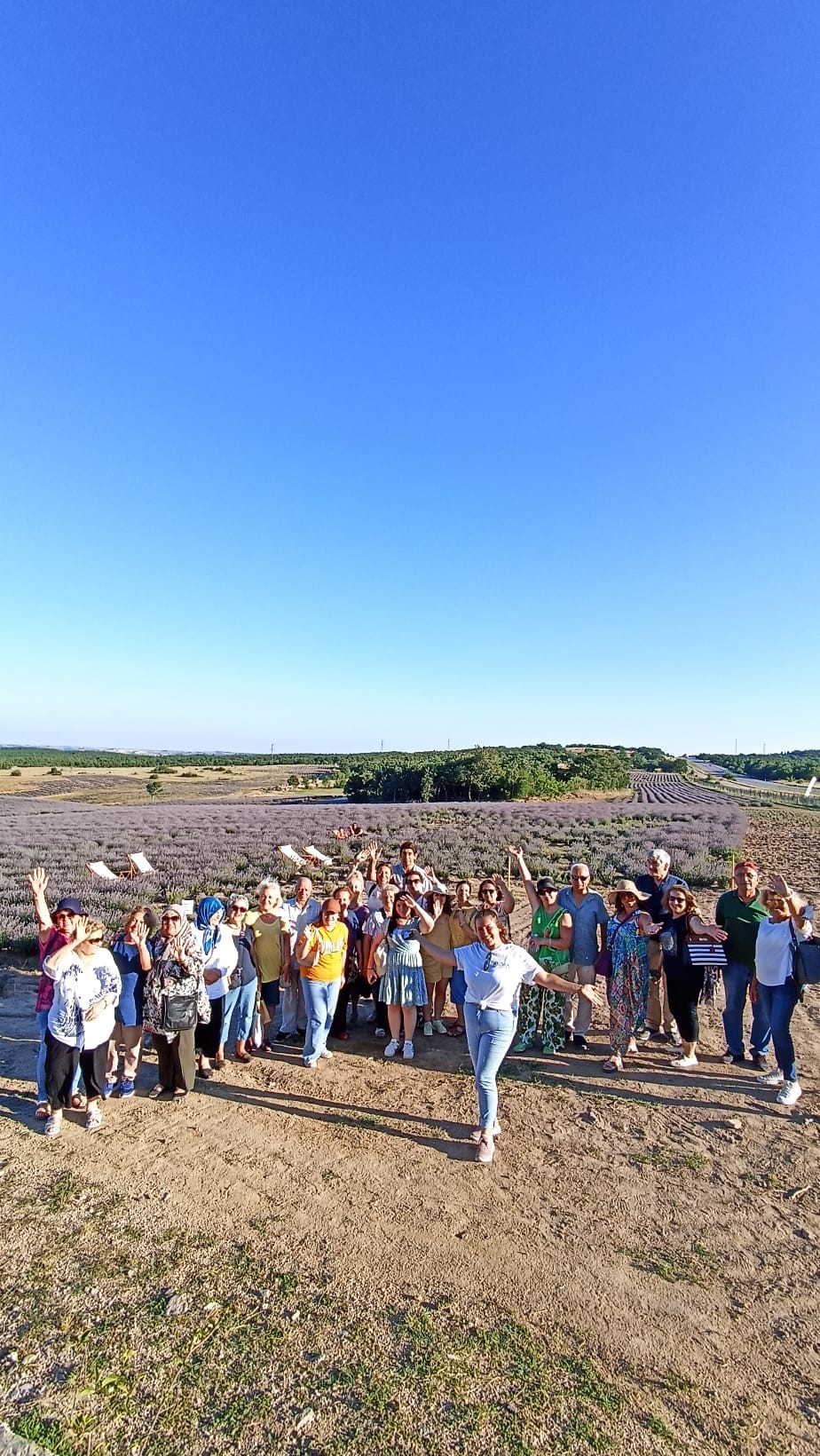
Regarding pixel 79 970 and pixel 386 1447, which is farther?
pixel 79 970

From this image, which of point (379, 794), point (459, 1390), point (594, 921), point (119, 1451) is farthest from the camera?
point (379, 794)

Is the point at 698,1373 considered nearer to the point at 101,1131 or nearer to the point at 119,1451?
the point at 119,1451

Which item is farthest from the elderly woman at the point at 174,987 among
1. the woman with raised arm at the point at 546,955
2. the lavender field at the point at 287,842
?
the lavender field at the point at 287,842

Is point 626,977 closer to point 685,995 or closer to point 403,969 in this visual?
point 685,995

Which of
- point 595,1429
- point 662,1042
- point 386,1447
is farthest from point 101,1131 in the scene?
point 662,1042

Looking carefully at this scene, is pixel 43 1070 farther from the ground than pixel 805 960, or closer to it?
closer to it

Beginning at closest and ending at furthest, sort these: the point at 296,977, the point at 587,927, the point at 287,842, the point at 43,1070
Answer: the point at 43,1070 < the point at 587,927 < the point at 296,977 < the point at 287,842

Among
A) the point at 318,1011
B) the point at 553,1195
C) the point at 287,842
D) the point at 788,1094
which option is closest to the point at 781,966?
the point at 788,1094

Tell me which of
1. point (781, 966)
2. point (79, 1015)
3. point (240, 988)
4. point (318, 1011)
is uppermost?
point (781, 966)
